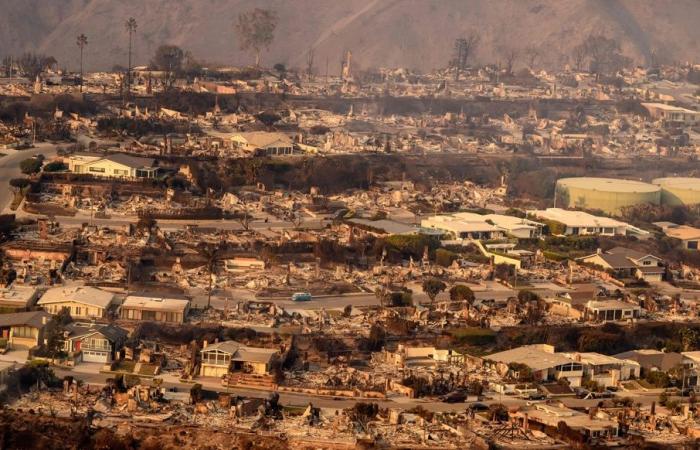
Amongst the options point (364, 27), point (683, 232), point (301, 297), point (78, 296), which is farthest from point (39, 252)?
point (364, 27)

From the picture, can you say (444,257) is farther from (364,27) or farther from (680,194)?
(364,27)

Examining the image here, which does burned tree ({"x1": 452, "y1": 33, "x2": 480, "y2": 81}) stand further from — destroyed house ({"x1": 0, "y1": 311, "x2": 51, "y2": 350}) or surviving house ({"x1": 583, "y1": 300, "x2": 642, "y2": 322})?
destroyed house ({"x1": 0, "y1": 311, "x2": 51, "y2": 350})

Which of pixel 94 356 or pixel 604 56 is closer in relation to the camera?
pixel 94 356

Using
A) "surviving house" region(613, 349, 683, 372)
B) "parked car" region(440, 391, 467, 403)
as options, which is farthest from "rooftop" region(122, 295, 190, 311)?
"surviving house" region(613, 349, 683, 372)

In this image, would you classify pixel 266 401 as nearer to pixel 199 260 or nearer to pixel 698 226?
pixel 199 260

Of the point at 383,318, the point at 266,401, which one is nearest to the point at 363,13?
the point at 383,318

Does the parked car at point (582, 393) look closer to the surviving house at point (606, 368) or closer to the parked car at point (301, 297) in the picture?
the surviving house at point (606, 368)
